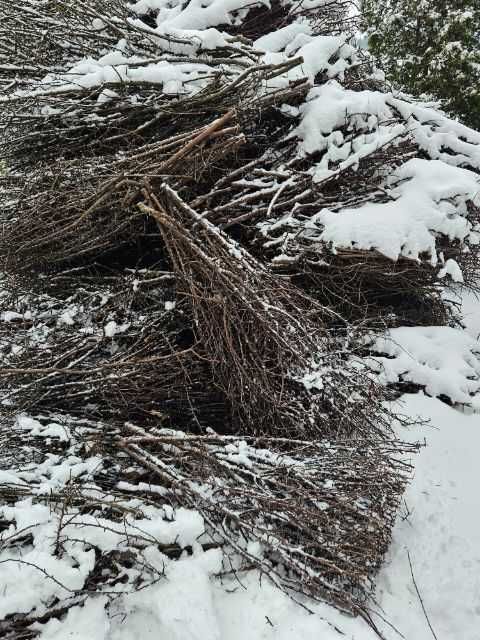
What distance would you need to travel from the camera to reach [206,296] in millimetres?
3350

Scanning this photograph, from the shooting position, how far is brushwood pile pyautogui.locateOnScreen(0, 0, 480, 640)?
2.41m

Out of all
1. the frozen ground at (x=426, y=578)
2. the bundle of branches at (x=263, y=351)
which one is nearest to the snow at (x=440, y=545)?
the frozen ground at (x=426, y=578)

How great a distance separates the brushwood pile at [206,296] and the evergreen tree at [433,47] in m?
3.50

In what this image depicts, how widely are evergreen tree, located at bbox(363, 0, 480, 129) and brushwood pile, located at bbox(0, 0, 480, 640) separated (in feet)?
11.5

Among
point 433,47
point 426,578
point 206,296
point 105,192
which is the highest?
point 433,47

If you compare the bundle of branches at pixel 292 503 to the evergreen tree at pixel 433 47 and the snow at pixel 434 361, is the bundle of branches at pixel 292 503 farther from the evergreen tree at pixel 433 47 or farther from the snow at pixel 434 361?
the evergreen tree at pixel 433 47

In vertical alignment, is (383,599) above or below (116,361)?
below

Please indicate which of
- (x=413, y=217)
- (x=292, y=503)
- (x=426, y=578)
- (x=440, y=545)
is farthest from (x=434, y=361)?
(x=292, y=503)

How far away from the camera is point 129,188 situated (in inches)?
153

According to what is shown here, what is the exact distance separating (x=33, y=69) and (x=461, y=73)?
746 cm

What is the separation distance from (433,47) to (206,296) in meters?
8.51

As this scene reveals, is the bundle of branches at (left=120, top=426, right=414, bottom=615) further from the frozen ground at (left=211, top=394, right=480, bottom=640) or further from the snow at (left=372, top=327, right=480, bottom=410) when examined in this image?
the snow at (left=372, top=327, right=480, bottom=410)

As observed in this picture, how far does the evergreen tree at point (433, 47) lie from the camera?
8.12 m

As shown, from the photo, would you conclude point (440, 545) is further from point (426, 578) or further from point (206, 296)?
point (206, 296)
